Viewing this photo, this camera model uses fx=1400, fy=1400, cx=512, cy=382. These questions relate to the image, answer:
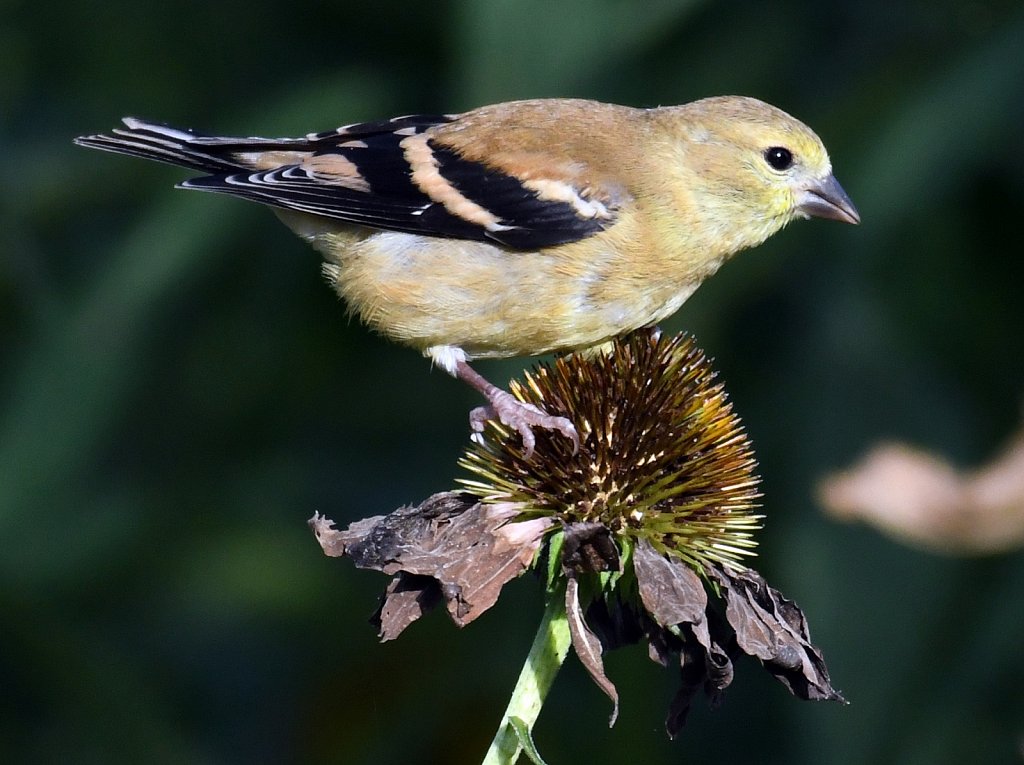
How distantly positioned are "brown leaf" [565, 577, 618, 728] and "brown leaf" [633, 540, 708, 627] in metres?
0.12

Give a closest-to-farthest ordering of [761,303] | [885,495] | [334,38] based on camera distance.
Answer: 1. [885,495]
2. [761,303]
3. [334,38]

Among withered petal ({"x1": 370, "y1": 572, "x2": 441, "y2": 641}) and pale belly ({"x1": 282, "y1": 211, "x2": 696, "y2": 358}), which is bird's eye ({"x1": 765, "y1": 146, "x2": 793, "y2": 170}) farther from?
withered petal ({"x1": 370, "y1": 572, "x2": 441, "y2": 641})

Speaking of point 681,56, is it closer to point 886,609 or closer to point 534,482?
point 886,609

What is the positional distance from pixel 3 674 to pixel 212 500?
90 cm

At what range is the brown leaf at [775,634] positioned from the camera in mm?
2428

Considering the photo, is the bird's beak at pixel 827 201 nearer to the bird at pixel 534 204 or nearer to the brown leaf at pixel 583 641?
the bird at pixel 534 204

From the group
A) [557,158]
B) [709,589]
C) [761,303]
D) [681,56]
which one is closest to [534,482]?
[709,589]

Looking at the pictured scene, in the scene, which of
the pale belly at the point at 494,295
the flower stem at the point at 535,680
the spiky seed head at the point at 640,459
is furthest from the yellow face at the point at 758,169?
the flower stem at the point at 535,680

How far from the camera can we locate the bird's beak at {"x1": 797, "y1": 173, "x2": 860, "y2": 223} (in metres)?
3.27

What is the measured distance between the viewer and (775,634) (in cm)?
246

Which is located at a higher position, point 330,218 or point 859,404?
point 330,218

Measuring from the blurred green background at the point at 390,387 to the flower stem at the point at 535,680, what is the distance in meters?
1.29

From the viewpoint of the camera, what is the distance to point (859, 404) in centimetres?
419

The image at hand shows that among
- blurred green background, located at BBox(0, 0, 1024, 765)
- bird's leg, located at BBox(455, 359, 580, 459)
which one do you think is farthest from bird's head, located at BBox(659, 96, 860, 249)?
bird's leg, located at BBox(455, 359, 580, 459)
